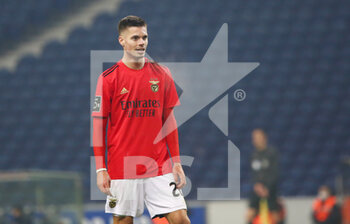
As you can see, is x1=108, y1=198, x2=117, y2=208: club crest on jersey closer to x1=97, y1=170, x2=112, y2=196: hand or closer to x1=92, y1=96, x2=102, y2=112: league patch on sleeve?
x1=97, y1=170, x2=112, y2=196: hand

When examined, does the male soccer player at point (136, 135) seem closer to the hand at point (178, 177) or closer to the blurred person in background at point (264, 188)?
the hand at point (178, 177)

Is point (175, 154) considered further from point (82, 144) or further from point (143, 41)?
point (82, 144)

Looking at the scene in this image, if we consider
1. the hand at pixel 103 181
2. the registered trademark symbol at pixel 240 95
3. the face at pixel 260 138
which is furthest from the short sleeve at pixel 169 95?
the registered trademark symbol at pixel 240 95

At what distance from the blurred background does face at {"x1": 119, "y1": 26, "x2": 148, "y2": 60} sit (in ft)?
20.8

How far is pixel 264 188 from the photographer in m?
7.64

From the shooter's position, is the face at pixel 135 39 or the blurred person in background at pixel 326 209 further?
the blurred person in background at pixel 326 209

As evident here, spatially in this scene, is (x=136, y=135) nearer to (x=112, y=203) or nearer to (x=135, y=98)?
(x=135, y=98)

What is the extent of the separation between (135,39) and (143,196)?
2.51 feet

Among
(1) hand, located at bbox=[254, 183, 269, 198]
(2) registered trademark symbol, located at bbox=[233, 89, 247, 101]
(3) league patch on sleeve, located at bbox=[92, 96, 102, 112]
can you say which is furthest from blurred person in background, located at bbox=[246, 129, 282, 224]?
(3) league patch on sleeve, located at bbox=[92, 96, 102, 112]

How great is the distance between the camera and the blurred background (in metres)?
9.88

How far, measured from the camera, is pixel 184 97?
10.2 meters

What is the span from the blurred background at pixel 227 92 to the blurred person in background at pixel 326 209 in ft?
4.68

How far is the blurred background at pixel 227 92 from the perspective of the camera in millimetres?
9883

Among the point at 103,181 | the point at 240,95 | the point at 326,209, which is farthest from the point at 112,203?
the point at 240,95
